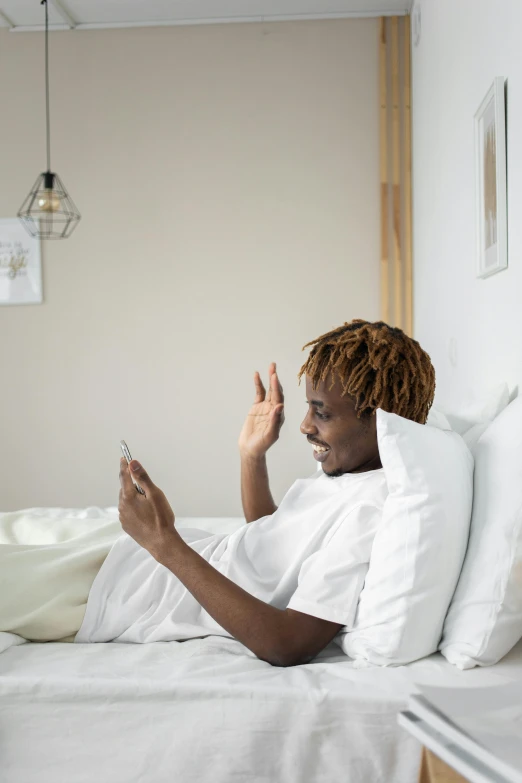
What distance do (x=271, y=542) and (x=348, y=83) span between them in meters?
3.12

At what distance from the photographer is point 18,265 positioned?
413 cm

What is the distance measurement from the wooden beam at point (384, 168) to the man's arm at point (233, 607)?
2.74 m

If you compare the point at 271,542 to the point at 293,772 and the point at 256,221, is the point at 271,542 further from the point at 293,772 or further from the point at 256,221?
the point at 256,221

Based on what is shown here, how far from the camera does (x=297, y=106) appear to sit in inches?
157

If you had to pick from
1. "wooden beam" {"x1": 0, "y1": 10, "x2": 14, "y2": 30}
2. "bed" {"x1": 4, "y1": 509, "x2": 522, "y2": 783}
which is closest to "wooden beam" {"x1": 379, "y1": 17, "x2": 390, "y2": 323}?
"wooden beam" {"x1": 0, "y1": 10, "x2": 14, "y2": 30}

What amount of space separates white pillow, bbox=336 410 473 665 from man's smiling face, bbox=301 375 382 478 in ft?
0.66

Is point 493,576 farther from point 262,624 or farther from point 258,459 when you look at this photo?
point 258,459

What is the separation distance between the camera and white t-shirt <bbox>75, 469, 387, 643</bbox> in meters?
1.29

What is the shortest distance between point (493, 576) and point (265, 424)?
89 cm

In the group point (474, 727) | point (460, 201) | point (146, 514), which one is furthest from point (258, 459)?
point (474, 727)

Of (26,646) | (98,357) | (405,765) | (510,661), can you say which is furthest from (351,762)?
(98,357)

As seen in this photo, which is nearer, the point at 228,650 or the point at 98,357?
the point at 228,650

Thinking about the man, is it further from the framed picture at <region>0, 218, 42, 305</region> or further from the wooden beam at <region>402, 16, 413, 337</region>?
the framed picture at <region>0, 218, 42, 305</region>

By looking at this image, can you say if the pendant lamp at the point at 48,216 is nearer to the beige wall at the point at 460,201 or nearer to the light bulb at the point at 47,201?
the light bulb at the point at 47,201
